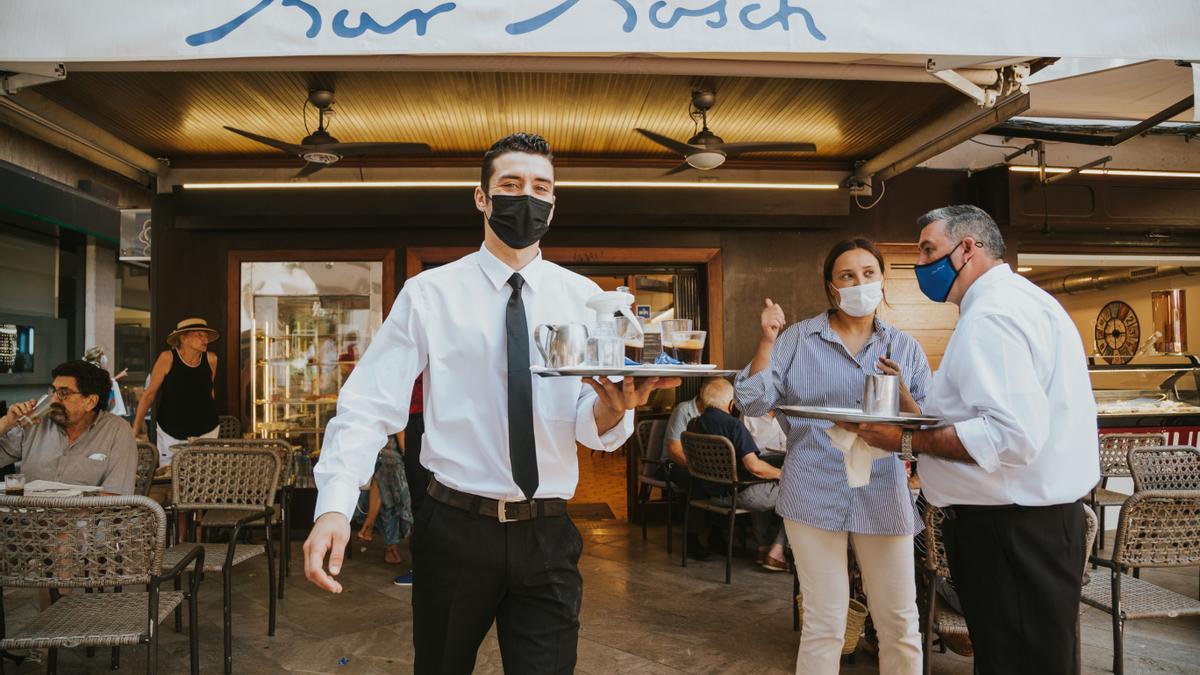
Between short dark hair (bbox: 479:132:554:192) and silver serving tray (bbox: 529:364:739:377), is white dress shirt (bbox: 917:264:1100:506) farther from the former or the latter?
short dark hair (bbox: 479:132:554:192)

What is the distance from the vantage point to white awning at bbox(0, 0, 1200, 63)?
9.57 feet

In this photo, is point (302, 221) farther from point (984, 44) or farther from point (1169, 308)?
point (1169, 308)

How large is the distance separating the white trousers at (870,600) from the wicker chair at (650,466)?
3.70 m

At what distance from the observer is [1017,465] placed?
81.0 inches

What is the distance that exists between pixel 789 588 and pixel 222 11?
187 inches

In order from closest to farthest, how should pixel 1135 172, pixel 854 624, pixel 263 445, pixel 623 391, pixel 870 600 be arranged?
pixel 623 391, pixel 870 600, pixel 854 624, pixel 263 445, pixel 1135 172

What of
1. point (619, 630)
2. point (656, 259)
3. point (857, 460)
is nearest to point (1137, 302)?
point (656, 259)

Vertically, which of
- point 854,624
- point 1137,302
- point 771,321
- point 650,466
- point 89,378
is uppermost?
point 1137,302

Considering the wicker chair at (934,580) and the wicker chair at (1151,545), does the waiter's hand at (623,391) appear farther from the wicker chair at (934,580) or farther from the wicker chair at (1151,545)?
the wicker chair at (1151,545)

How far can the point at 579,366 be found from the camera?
1.68 metres

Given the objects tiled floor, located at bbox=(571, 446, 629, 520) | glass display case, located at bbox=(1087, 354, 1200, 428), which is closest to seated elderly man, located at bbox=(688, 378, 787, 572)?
tiled floor, located at bbox=(571, 446, 629, 520)

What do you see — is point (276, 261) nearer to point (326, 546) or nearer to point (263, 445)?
point (263, 445)

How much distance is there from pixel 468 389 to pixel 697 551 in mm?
4612

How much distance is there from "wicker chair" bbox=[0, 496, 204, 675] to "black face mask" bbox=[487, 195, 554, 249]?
1915 millimetres
